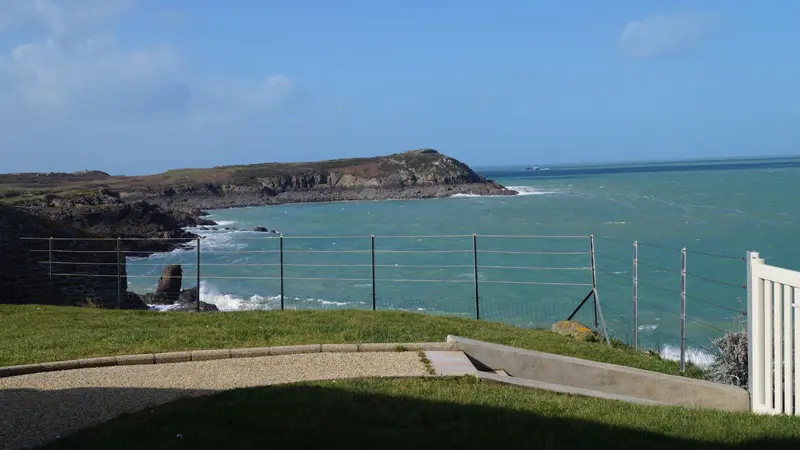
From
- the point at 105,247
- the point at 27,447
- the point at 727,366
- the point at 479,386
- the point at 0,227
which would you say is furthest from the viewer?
the point at 105,247

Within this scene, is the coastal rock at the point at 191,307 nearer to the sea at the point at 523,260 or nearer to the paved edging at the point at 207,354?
the sea at the point at 523,260

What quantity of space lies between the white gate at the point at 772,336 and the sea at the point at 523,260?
110 centimetres

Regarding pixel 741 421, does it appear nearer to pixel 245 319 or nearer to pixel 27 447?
pixel 27 447

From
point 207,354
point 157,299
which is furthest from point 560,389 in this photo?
point 157,299

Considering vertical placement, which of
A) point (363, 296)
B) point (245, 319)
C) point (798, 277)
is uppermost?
point (798, 277)

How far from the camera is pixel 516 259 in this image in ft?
121

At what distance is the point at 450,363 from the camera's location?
28.3 feet

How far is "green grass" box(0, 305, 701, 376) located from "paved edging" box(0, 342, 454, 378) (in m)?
0.35

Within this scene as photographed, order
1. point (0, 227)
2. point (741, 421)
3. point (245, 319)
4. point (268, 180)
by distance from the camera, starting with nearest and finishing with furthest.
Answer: point (741, 421)
point (245, 319)
point (0, 227)
point (268, 180)

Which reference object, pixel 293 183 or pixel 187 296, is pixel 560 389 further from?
pixel 293 183

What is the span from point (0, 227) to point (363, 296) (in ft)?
42.6

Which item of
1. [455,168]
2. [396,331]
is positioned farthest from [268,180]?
[396,331]

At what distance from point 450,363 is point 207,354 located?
2.89m

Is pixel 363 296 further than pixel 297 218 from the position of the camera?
No
